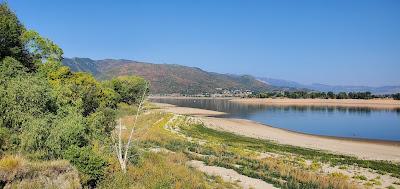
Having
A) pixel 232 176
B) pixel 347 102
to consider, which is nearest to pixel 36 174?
pixel 232 176

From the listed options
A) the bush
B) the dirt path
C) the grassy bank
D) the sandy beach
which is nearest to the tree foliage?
the bush

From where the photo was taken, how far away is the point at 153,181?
17250 mm

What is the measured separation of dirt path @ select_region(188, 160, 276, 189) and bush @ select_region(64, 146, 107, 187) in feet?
26.1

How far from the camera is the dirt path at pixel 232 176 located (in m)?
21.3

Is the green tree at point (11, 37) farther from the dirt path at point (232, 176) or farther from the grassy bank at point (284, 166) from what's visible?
the dirt path at point (232, 176)

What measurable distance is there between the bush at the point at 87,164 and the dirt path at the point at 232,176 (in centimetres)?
795

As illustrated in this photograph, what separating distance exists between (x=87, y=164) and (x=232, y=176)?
9956 millimetres

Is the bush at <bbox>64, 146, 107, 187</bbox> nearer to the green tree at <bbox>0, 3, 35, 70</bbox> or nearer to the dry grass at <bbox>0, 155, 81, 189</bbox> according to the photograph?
the dry grass at <bbox>0, 155, 81, 189</bbox>

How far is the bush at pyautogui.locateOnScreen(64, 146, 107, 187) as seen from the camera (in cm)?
1559

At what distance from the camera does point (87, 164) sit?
15.8 m

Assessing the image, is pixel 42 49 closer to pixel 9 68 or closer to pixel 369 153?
pixel 9 68

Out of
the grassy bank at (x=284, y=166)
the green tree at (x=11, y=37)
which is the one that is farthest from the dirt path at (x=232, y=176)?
the green tree at (x=11, y=37)

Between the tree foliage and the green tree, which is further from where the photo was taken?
the green tree

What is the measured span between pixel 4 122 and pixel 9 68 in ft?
35.2
